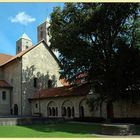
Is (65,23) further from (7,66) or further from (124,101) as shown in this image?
(7,66)

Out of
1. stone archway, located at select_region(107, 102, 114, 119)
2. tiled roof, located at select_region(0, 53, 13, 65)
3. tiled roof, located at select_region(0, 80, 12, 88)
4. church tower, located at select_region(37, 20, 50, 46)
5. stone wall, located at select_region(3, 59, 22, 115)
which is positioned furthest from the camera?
church tower, located at select_region(37, 20, 50, 46)

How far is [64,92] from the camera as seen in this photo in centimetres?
4425

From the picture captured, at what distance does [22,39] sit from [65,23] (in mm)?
43685

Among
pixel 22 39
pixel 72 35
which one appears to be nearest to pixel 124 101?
pixel 72 35

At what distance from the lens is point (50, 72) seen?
54406 millimetres

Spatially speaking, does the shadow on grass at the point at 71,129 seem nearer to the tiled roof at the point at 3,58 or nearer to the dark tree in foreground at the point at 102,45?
the dark tree in foreground at the point at 102,45

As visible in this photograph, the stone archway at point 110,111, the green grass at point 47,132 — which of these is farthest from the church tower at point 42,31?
the green grass at point 47,132

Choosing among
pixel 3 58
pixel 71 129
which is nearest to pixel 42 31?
pixel 3 58

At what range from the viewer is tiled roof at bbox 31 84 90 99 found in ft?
133

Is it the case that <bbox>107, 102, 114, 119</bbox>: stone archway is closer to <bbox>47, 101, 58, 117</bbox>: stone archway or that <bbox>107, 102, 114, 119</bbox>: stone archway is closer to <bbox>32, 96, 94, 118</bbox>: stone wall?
<bbox>32, 96, 94, 118</bbox>: stone wall

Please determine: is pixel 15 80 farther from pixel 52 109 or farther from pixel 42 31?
pixel 42 31

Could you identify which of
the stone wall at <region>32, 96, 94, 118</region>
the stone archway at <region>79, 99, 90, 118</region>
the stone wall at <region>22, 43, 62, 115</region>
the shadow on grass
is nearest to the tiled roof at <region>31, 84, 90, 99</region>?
the stone wall at <region>32, 96, 94, 118</region>

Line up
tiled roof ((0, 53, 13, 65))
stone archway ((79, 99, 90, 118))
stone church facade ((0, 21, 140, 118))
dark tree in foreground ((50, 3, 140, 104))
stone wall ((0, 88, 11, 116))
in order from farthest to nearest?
tiled roof ((0, 53, 13, 65)) → stone wall ((0, 88, 11, 116)) → stone church facade ((0, 21, 140, 118)) → stone archway ((79, 99, 90, 118)) → dark tree in foreground ((50, 3, 140, 104))

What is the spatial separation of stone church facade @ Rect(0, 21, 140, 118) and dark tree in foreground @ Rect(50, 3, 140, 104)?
17.1 ft
